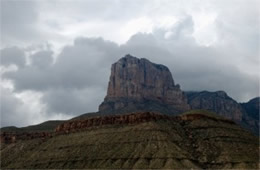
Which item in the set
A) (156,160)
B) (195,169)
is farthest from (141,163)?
(195,169)

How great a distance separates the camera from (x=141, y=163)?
656ft

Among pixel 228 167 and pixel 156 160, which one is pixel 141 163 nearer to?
pixel 156 160

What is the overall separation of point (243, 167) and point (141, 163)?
119ft

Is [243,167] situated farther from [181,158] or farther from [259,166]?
[181,158]

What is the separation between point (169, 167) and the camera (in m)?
192

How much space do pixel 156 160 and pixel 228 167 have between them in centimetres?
2571

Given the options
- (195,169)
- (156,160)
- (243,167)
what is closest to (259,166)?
(243,167)

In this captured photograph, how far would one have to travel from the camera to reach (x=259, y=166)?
198 m

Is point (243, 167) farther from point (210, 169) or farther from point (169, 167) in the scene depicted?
point (169, 167)

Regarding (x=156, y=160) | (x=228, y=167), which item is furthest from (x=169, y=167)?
(x=228, y=167)

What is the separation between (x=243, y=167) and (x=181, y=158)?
22.0m

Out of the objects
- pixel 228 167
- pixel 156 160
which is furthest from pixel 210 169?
pixel 156 160

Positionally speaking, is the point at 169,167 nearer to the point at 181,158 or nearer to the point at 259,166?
the point at 181,158

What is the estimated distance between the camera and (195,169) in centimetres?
19225
